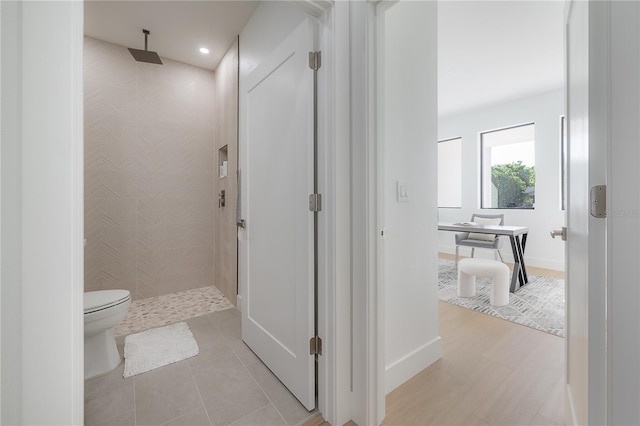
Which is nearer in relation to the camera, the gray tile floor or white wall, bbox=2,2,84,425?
white wall, bbox=2,2,84,425

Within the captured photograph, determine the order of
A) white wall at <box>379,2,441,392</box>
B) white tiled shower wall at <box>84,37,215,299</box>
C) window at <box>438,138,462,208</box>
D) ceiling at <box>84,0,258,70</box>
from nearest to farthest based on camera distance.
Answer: white wall at <box>379,2,441,392</box>
ceiling at <box>84,0,258,70</box>
white tiled shower wall at <box>84,37,215,299</box>
window at <box>438,138,462,208</box>

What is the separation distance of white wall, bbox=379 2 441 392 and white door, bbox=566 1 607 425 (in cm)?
73

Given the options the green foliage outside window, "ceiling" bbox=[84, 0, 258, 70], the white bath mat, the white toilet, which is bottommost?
the white bath mat

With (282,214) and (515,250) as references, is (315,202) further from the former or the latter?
(515,250)

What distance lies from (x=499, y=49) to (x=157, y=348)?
14.7 feet

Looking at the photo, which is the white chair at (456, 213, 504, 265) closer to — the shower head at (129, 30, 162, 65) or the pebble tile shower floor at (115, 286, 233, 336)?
the pebble tile shower floor at (115, 286, 233, 336)

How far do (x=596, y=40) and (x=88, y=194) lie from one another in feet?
12.5

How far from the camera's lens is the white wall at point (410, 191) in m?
1.63

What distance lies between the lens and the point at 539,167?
4.61 m

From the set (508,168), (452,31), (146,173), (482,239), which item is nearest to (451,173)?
(508,168)

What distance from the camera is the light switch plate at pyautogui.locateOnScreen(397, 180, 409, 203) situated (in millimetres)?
1679

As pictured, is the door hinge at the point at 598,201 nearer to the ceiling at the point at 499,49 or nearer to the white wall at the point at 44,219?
the white wall at the point at 44,219

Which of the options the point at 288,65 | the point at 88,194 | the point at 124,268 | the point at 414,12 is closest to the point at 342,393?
the point at 288,65

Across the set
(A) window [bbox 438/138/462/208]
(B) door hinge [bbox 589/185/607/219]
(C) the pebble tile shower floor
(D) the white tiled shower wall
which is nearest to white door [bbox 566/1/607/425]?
(B) door hinge [bbox 589/185/607/219]
